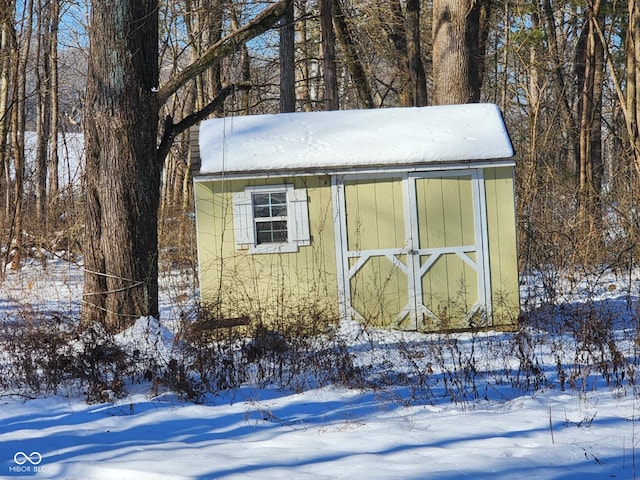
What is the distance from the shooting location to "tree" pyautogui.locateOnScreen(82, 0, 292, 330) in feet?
30.9

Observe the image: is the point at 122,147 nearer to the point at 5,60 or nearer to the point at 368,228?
the point at 368,228

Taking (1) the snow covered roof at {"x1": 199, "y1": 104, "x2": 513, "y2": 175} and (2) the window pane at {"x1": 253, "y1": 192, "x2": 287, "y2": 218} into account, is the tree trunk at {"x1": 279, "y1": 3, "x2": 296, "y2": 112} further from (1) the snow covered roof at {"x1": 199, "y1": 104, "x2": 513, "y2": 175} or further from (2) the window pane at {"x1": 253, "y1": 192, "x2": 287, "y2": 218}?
(2) the window pane at {"x1": 253, "y1": 192, "x2": 287, "y2": 218}

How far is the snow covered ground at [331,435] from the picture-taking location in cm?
472

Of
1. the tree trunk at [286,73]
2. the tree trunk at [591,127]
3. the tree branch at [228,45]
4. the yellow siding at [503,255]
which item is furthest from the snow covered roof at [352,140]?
the tree trunk at [286,73]

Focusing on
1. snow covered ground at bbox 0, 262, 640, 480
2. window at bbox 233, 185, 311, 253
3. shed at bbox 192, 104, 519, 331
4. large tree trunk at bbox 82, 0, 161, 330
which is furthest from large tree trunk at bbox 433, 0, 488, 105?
snow covered ground at bbox 0, 262, 640, 480

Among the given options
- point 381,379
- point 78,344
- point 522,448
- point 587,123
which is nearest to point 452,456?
point 522,448

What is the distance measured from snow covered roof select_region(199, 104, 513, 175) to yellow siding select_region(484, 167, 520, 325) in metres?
0.68

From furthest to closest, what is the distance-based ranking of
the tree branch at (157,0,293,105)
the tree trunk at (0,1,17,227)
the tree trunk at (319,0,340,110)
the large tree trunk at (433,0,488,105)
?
the tree trunk at (319,0,340,110), the large tree trunk at (433,0,488,105), the tree trunk at (0,1,17,227), the tree branch at (157,0,293,105)

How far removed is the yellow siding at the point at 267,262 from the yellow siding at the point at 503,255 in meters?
2.17

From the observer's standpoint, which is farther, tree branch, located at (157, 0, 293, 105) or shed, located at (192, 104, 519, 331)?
shed, located at (192, 104, 519, 331)

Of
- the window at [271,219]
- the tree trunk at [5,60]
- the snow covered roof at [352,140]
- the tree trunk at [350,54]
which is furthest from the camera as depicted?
the tree trunk at [350,54]

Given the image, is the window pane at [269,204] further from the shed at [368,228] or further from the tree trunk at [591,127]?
the tree trunk at [591,127]

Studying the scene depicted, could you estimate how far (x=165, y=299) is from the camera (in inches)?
562

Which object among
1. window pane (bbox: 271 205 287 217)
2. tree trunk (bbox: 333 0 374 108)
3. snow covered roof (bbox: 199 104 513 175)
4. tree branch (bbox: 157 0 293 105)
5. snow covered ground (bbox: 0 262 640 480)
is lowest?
snow covered ground (bbox: 0 262 640 480)
